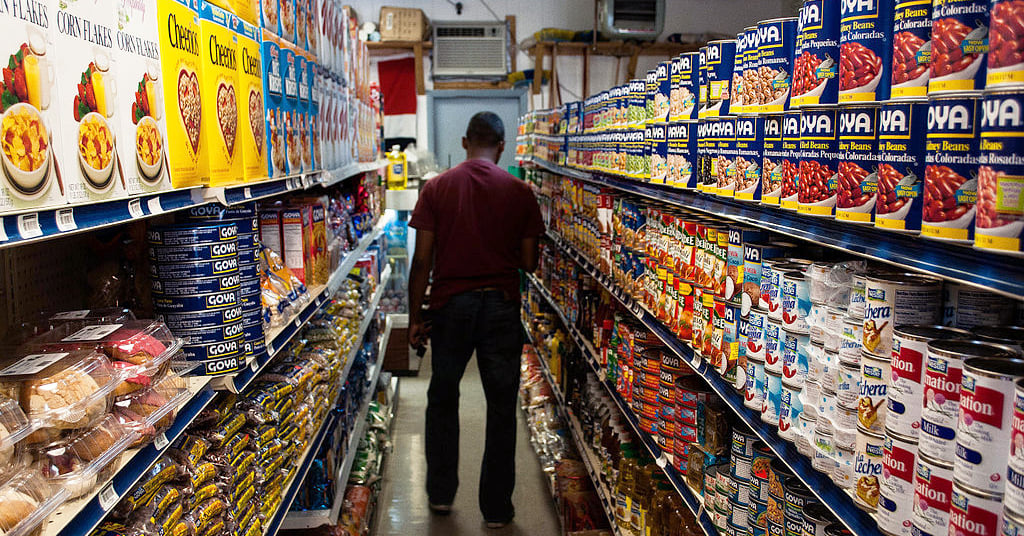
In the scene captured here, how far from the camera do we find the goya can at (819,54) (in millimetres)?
1397

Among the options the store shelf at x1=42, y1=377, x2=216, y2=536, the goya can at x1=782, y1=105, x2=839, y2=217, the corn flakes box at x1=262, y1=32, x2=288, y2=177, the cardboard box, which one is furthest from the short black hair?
the cardboard box

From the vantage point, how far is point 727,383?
2012 millimetres

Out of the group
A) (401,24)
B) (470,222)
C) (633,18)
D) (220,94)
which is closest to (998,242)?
(220,94)

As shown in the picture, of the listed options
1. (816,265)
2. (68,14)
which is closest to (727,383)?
(816,265)

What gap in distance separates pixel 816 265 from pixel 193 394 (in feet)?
4.32

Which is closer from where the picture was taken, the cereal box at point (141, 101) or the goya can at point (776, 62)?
the cereal box at point (141, 101)

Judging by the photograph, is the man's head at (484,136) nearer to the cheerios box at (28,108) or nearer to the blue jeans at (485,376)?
the blue jeans at (485,376)

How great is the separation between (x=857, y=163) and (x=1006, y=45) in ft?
1.24

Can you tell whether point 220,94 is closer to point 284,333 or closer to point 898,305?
point 284,333

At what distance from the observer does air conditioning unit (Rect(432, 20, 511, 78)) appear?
29.2 feet

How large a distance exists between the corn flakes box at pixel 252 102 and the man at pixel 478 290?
181 centimetres

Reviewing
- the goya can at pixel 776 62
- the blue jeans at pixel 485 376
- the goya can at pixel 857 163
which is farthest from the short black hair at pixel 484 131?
the goya can at pixel 857 163

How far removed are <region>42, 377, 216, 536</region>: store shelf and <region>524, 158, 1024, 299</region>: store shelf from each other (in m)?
1.29

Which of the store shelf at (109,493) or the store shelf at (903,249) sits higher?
the store shelf at (903,249)
